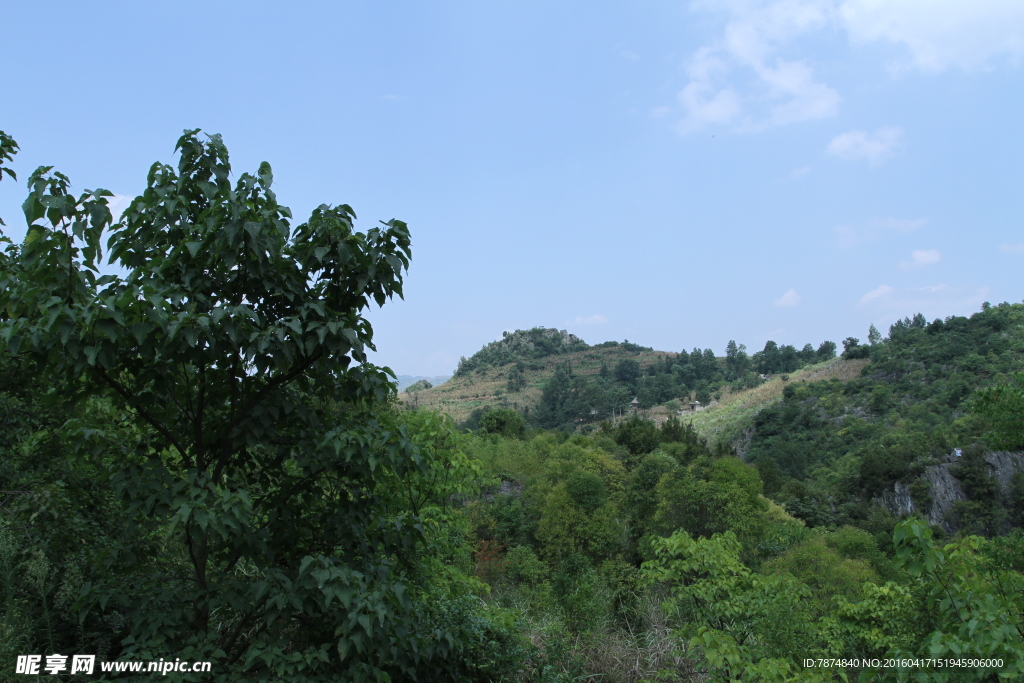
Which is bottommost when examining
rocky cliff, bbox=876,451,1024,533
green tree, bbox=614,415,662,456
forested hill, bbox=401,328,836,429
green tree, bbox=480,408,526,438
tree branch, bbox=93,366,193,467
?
rocky cliff, bbox=876,451,1024,533

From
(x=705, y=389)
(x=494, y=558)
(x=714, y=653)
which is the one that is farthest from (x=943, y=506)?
(x=705, y=389)

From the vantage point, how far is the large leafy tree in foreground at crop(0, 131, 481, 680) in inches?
106

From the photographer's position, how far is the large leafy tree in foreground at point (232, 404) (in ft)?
8.86

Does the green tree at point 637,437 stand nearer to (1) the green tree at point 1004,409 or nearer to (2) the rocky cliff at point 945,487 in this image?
(2) the rocky cliff at point 945,487

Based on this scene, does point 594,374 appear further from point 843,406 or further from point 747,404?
point 843,406

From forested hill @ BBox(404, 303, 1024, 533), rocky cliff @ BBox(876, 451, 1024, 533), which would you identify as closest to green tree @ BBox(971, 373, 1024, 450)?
forested hill @ BBox(404, 303, 1024, 533)

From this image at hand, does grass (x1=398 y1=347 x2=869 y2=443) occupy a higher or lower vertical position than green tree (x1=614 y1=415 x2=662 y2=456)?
higher

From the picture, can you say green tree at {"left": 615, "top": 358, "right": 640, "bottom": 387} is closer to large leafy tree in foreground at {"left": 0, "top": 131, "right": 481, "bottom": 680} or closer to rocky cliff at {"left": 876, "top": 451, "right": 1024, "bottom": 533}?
rocky cliff at {"left": 876, "top": 451, "right": 1024, "bottom": 533}

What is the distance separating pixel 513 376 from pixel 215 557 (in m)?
115

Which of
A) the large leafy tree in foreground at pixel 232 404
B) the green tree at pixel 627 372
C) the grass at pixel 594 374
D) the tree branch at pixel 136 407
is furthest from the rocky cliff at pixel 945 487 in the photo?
the green tree at pixel 627 372

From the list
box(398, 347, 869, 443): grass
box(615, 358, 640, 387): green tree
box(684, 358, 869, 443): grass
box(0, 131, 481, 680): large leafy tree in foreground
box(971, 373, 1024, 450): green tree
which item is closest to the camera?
box(0, 131, 481, 680): large leafy tree in foreground

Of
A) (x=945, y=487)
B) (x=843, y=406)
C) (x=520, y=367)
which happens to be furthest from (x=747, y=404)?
(x=520, y=367)

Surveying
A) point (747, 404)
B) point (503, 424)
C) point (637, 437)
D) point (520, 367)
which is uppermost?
point (520, 367)

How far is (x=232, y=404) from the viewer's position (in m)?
3.25
